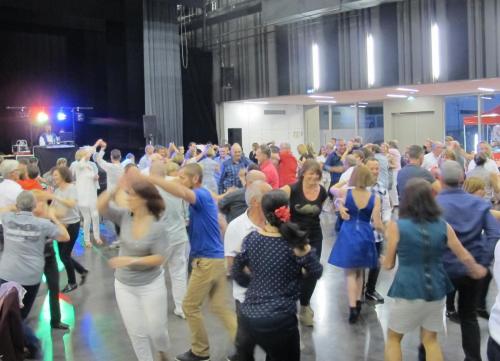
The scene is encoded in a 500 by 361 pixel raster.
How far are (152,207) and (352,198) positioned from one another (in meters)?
1.89

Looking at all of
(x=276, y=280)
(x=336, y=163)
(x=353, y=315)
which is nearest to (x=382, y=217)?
(x=353, y=315)

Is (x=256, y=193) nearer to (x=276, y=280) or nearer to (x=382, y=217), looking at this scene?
(x=276, y=280)

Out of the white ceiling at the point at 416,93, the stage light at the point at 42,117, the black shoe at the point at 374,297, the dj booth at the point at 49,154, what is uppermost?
the white ceiling at the point at 416,93

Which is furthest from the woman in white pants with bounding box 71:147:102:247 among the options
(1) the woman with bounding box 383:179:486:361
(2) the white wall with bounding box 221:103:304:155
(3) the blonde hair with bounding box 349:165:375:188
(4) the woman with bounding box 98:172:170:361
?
(2) the white wall with bounding box 221:103:304:155

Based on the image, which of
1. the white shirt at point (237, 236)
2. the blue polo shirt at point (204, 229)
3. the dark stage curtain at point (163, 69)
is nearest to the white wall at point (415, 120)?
the dark stage curtain at point (163, 69)

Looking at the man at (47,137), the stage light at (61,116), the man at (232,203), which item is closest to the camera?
the man at (232,203)

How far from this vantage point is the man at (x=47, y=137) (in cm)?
1484

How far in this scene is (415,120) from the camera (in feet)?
54.5

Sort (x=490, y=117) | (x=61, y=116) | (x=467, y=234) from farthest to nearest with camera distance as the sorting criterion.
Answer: (x=61, y=116) → (x=490, y=117) → (x=467, y=234)

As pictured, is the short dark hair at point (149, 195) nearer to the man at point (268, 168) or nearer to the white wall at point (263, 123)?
the man at point (268, 168)

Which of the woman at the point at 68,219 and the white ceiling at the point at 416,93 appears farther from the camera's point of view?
the white ceiling at the point at 416,93

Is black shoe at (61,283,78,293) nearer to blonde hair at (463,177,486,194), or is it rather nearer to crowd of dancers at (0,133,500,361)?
crowd of dancers at (0,133,500,361)

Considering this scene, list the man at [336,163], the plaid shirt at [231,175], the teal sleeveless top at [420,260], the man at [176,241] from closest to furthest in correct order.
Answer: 1. the teal sleeveless top at [420,260]
2. the man at [176,241]
3. the plaid shirt at [231,175]
4. the man at [336,163]

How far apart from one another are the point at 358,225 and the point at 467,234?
107cm
